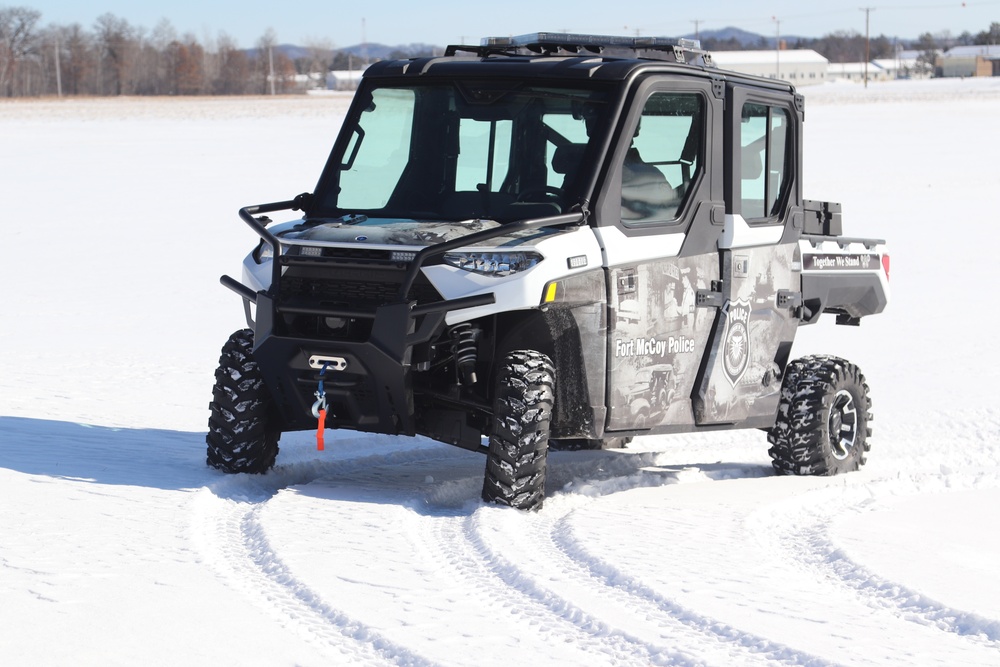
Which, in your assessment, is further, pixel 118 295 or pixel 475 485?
pixel 118 295

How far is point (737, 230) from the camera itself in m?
7.32

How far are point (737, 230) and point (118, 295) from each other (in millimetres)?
8841

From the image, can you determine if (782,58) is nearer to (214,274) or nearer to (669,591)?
(214,274)

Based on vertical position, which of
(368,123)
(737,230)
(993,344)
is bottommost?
(993,344)

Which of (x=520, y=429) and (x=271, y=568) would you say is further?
(x=520, y=429)

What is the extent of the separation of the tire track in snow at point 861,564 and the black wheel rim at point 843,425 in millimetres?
546

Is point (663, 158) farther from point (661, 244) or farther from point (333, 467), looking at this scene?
point (333, 467)

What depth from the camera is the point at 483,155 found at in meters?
7.09

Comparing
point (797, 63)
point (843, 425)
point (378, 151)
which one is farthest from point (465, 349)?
point (797, 63)

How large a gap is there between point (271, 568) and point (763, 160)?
3757mm

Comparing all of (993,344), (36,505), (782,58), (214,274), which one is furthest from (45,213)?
(782,58)

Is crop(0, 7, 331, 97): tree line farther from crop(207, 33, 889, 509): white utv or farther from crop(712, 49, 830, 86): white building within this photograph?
crop(207, 33, 889, 509): white utv

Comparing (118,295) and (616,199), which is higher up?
(616,199)

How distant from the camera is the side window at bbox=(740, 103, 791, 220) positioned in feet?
24.6
